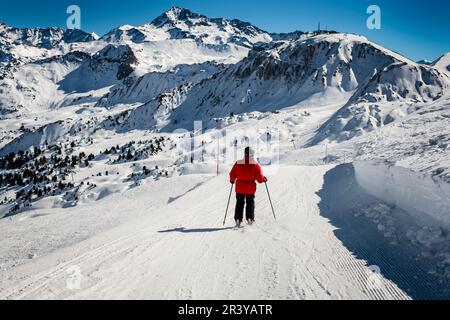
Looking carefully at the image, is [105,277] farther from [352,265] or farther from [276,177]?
[276,177]

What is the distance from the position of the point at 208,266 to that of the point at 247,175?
3.62 meters

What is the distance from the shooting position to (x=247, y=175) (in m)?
10.0

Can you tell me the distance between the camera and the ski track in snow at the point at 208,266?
582 centimetres

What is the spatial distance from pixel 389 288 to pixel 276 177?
13.3 metres

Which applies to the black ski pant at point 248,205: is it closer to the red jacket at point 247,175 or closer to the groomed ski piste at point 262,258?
the red jacket at point 247,175

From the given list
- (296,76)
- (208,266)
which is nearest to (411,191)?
(208,266)

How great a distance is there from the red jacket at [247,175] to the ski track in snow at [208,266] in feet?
3.51

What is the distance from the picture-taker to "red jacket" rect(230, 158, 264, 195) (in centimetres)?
1000

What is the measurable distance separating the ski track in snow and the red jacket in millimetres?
1071

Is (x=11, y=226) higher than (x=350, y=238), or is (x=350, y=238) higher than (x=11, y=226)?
(x=350, y=238)

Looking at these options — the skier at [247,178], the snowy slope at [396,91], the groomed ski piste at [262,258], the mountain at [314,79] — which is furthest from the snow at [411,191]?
the mountain at [314,79]

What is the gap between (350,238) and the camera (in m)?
8.73

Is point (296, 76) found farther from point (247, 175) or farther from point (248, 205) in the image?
point (248, 205)

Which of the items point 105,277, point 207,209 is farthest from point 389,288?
point 207,209
